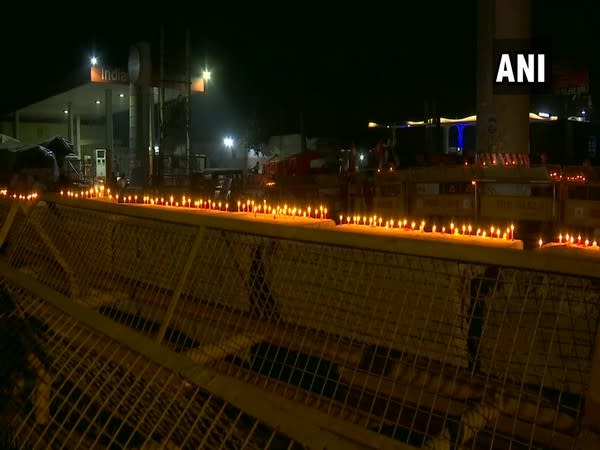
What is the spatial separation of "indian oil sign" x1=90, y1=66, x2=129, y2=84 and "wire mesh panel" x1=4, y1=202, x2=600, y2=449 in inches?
1178

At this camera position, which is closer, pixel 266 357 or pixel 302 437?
pixel 302 437

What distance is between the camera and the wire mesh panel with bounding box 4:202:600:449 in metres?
3.19

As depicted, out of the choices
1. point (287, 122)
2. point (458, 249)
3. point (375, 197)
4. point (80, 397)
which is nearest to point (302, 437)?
point (458, 249)

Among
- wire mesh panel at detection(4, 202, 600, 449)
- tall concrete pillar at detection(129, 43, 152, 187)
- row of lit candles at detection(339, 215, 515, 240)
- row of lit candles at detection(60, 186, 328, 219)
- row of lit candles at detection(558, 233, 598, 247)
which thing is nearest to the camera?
wire mesh panel at detection(4, 202, 600, 449)

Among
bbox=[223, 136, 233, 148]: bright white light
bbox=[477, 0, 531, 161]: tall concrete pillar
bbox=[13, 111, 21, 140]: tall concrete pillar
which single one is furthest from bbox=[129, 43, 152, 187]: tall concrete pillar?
bbox=[223, 136, 233, 148]: bright white light

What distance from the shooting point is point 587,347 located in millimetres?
3307

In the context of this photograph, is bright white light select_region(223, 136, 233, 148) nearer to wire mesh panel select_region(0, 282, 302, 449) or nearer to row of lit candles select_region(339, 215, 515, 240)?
row of lit candles select_region(339, 215, 515, 240)

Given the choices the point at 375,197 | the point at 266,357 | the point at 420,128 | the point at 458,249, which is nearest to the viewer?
the point at 458,249

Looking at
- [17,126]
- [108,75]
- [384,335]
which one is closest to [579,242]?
[384,335]

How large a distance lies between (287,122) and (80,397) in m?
58.0

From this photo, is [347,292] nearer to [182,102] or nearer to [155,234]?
[155,234]

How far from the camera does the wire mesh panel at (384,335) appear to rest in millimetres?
3189

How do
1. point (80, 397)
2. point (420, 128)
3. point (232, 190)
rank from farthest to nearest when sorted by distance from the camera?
point (420, 128) < point (232, 190) < point (80, 397)

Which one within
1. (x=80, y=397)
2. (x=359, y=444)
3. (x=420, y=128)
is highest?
(x=420, y=128)
